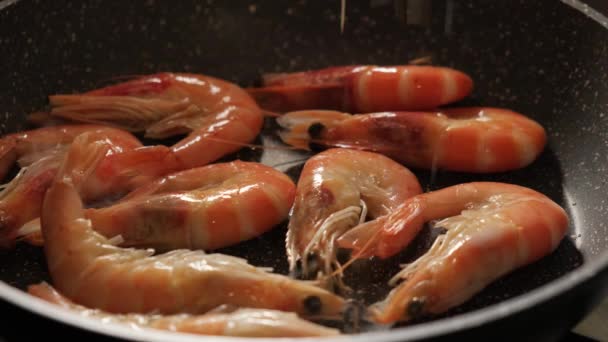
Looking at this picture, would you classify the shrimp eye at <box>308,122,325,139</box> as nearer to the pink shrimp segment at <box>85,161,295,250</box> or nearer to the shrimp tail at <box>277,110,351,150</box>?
the shrimp tail at <box>277,110,351,150</box>

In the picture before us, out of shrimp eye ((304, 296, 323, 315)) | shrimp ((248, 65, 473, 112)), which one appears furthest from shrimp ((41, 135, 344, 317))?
shrimp ((248, 65, 473, 112))

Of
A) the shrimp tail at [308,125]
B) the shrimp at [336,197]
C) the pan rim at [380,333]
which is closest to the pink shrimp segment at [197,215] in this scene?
the shrimp at [336,197]

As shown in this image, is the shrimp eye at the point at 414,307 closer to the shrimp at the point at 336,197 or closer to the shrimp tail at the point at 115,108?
the shrimp at the point at 336,197

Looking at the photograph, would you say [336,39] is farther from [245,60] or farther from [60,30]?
[60,30]

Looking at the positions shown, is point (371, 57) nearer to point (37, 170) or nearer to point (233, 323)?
point (37, 170)

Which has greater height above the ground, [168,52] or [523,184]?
[168,52]

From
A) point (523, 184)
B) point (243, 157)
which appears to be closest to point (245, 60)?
point (243, 157)
